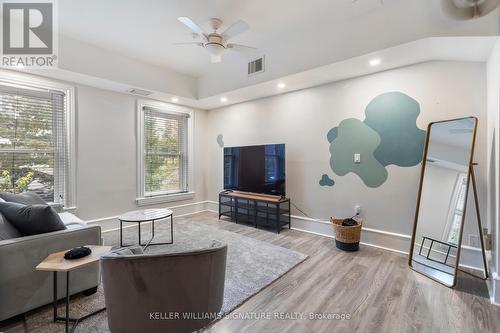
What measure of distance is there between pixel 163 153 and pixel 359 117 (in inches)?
145

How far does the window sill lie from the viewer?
440 cm

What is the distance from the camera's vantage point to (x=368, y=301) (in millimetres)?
1995

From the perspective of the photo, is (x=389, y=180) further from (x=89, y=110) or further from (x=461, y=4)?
(x=89, y=110)

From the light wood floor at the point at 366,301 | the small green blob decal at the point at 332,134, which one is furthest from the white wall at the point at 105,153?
the small green blob decal at the point at 332,134

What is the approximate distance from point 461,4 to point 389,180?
194 cm

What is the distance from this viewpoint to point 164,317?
1169 millimetres

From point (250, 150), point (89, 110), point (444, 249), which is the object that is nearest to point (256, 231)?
point (250, 150)

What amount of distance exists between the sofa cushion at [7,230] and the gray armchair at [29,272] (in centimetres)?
6

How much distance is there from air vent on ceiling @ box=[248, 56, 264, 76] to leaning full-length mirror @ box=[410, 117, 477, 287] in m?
2.42

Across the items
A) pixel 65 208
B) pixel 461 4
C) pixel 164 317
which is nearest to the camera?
pixel 164 317

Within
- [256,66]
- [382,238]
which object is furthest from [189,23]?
[382,238]

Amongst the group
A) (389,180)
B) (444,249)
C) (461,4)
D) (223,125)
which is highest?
(461,4)

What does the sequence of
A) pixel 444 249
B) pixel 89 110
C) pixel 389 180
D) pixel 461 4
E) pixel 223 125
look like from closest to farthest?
pixel 461 4
pixel 444 249
pixel 389 180
pixel 89 110
pixel 223 125

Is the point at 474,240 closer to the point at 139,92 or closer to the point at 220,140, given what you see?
the point at 220,140
